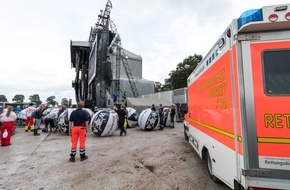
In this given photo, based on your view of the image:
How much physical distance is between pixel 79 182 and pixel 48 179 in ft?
2.98

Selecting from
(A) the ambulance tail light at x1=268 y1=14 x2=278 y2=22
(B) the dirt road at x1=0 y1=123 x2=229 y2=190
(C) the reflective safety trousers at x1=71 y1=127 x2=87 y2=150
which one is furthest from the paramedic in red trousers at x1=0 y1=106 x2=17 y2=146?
(A) the ambulance tail light at x1=268 y1=14 x2=278 y2=22

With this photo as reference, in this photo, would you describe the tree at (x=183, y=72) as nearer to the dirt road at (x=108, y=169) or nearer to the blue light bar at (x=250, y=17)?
the dirt road at (x=108, y=169)

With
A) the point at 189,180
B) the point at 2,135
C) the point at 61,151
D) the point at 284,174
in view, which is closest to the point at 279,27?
the point at 284,174

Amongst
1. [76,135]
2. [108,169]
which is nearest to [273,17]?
[108,169]

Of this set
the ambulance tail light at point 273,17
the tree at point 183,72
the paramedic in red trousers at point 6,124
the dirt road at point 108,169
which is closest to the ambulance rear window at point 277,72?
the ambulance tail light at point 273,17

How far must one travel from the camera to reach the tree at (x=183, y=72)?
4884 cm

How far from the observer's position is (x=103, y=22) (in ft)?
118

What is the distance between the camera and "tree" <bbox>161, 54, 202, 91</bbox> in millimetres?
48844

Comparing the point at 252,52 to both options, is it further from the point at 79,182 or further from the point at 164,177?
the point at 79,182

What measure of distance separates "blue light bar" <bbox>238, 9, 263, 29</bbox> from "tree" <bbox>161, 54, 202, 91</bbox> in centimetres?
4591

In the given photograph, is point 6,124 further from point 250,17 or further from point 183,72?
point 183,72

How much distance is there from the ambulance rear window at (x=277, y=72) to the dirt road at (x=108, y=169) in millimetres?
2757

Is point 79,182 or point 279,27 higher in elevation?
point 279,27

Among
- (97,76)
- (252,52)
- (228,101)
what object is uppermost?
A: (97,76)
